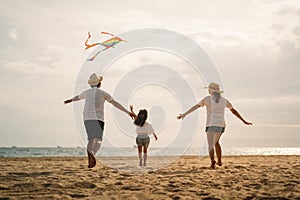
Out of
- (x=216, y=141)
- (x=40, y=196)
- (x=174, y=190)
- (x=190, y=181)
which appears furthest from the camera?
(x=216, y=141)

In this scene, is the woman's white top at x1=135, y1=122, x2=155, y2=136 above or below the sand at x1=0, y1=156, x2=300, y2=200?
above

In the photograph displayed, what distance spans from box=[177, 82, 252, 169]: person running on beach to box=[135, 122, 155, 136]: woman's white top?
4.99 feet

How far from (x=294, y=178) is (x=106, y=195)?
11.6ft

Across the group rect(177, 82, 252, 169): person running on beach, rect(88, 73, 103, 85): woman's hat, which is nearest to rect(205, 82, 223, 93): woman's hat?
rect(177, 82, 252, 169): person running on beach

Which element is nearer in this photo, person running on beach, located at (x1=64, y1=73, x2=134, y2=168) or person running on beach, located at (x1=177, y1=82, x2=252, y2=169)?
person running on beach, located at (x1=64, y1=73, x2=134, y2=168)

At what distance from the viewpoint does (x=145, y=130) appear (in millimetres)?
11188

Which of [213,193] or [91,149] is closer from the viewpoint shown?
[213,193]

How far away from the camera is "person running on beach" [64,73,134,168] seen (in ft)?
29.2

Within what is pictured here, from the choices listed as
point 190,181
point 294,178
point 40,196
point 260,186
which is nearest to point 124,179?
point 190,181

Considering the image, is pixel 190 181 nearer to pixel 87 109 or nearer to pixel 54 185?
pixel 54 185

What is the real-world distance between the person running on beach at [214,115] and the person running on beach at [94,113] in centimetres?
210

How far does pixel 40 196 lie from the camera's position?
209 inches

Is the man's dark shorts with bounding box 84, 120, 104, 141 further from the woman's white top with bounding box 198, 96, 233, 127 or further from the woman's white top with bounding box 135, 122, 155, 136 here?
the woman's white top with bounding box 198, 96, 233, 127

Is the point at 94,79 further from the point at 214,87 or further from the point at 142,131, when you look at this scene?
the point at 214,87
